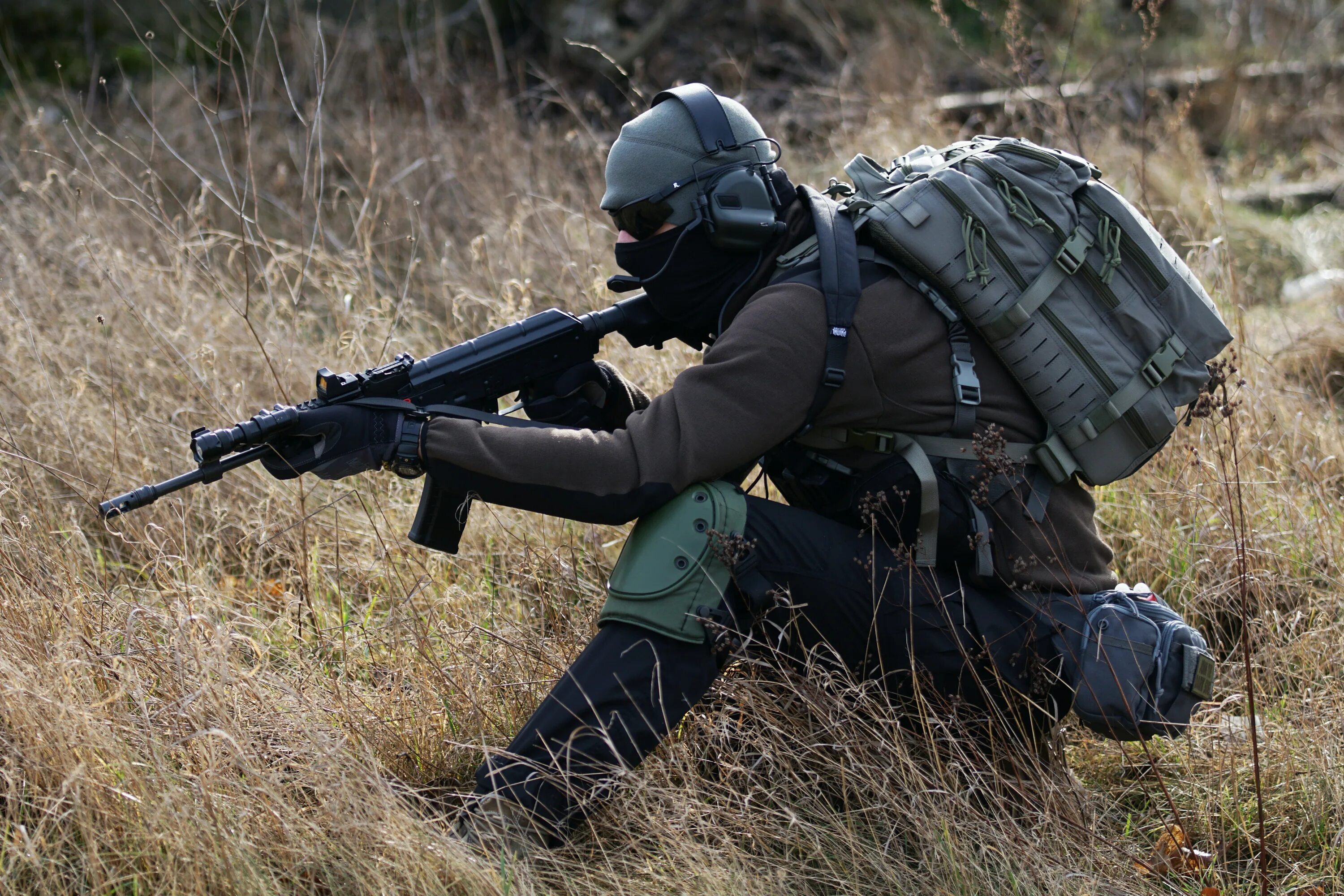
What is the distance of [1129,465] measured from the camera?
2.53 m

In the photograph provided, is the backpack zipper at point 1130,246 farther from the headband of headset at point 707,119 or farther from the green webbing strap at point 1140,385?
the headband of headset at point 707,119

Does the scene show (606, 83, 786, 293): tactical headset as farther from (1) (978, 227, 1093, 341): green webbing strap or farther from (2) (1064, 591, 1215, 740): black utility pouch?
(2) (1064, 591, 1215, 740): black utility pouch

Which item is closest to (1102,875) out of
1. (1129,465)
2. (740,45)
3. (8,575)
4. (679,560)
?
(1129,465)

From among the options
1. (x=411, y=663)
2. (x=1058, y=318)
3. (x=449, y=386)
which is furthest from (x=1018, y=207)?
(x=411, y=663)

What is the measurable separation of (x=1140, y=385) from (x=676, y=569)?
1085 mm

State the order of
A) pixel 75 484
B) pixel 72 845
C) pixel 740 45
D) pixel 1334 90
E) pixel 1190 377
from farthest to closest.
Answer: pixel 740 45
pixel 1334 90
pixel 75 484
pixel 1190 377
pixel 72 845

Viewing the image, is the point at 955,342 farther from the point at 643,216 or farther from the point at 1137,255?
the point at 643,216

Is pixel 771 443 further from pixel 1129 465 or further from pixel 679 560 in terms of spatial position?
pixel 1129 465

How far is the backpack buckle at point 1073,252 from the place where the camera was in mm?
2447

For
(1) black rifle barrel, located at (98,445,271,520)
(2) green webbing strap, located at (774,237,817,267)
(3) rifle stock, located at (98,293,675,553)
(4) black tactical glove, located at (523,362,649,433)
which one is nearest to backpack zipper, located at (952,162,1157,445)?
(2) green webbing strap, located at (774,237,817,267)

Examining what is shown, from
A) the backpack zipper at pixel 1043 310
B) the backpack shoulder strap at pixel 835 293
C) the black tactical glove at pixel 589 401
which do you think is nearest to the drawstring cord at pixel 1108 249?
the backpack zipper at pixel 1043 310

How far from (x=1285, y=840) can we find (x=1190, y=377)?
1047 millimetres

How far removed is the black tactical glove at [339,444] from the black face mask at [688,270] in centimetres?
64

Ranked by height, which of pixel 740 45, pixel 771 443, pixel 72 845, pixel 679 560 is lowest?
pixel 72 845
